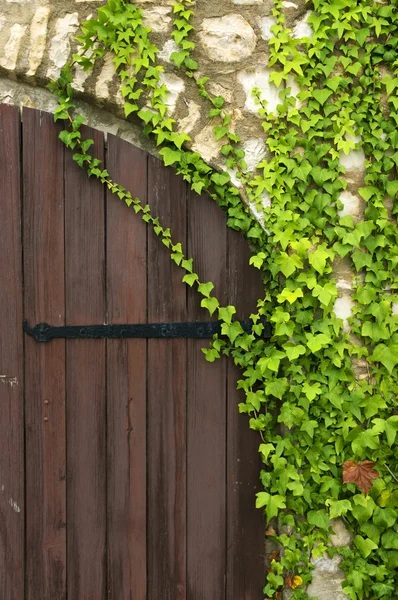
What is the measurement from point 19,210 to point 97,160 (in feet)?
1.14

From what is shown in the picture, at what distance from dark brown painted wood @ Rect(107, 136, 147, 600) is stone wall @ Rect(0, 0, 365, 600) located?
0.24 m

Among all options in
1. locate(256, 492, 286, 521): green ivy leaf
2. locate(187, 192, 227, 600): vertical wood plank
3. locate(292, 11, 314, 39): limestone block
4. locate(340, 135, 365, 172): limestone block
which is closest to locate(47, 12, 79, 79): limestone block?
locate(187, 192, 227, 600): vertical wood plank

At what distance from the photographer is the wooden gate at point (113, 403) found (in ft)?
6.81

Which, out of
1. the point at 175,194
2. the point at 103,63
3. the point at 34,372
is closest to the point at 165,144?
the point at 175,194

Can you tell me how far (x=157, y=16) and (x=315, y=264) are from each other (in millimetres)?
1094

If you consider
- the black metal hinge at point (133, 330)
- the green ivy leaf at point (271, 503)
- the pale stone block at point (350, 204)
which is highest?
the pale stone block at point (350, 204)

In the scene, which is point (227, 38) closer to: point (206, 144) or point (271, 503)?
point (206, 144)

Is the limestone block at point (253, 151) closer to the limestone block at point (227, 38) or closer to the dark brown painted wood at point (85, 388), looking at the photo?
the limestone block at point (227, 38)

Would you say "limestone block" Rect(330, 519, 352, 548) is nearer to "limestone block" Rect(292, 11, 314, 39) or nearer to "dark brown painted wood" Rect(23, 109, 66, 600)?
"dark brown painted wood" Rect(23, 109, 66, 600)

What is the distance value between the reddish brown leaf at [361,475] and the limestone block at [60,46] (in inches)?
71.3

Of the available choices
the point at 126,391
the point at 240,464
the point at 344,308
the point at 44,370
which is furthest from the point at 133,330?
the point at 344,308

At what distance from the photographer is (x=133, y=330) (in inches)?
83.8

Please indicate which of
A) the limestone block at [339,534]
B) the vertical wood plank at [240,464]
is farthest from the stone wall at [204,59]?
the limestone block at [339,534]

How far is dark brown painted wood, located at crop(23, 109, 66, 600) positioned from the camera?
6.81ft
